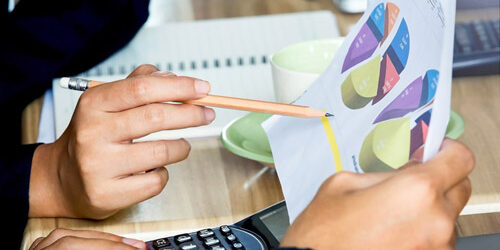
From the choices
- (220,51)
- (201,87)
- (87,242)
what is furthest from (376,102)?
(220,51)

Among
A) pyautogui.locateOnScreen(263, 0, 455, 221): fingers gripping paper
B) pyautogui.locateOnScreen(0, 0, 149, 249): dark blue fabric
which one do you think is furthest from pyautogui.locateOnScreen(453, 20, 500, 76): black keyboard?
pyautogui.locateOnScreen(0, 0, 149, 249): dark blue fabric

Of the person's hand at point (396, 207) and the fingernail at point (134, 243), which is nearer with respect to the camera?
the person's hand at point (396, 207)

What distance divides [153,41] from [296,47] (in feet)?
1.13

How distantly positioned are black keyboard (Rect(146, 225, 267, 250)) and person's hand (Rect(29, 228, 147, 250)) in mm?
20

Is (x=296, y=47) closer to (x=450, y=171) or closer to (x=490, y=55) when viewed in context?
(x=490, y=55)

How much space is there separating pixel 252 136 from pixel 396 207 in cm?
36

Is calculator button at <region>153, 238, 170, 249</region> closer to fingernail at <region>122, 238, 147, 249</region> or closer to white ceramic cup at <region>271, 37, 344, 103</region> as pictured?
fingernail at <region>122, 238, 147, 249</region>

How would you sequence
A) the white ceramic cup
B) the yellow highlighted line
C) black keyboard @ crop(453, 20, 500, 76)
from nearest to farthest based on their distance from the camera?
1. the yellow highlighted line
2. the white ceramic cup
3. black keyboard @ crop(453, 20, 500, 76)

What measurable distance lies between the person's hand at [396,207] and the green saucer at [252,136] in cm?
25

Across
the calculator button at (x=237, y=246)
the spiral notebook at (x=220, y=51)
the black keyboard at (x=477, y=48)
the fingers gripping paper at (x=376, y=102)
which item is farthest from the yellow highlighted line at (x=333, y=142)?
the black keyboard at (x=477, y=48)

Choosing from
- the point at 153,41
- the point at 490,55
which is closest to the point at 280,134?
the point at 490,55

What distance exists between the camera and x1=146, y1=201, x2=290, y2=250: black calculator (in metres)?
0.65

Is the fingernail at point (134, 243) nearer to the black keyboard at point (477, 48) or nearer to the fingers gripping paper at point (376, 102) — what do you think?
the fingers gripping paper at point (376, 102)

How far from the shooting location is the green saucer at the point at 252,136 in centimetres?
79
